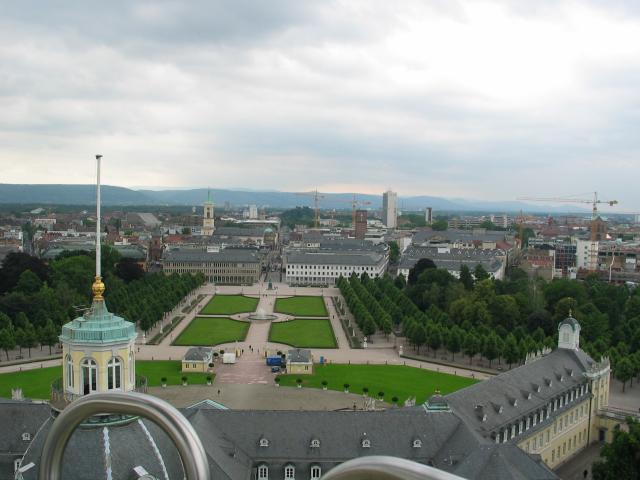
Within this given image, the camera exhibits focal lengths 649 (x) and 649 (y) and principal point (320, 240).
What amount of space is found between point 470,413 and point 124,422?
25151 mm

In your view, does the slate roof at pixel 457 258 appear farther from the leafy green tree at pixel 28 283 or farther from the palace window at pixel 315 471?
the palace window at pixel 315 471

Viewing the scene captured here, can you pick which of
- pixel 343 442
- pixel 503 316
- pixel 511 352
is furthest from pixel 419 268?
pixel 343 442

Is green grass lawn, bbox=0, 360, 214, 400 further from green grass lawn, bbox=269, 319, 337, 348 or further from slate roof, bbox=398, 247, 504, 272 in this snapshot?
slate roof, bbox=398, 247, 504, 272

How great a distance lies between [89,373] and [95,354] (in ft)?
2.01

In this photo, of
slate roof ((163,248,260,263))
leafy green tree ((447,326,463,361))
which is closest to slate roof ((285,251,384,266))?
slate roof ((163,248,260,263))

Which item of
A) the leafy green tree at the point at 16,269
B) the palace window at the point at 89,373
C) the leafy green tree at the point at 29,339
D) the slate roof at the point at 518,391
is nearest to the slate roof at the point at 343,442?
the slate roof at the point at 518,391

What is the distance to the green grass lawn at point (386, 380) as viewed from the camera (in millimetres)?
56375

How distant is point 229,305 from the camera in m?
103

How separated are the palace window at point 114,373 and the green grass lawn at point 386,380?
1443 inches

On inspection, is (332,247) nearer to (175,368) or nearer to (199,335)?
(199,335)

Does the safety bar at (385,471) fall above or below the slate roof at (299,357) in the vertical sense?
above

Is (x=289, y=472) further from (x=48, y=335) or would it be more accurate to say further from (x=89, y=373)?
(x=48, y=335)

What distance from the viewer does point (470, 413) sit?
3719 cm

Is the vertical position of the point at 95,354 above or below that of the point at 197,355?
above
